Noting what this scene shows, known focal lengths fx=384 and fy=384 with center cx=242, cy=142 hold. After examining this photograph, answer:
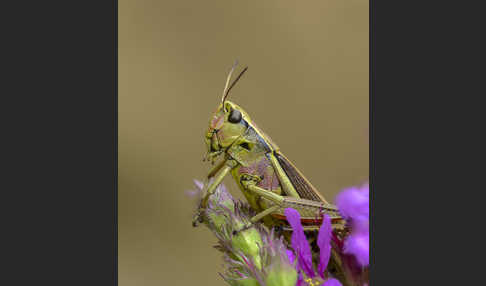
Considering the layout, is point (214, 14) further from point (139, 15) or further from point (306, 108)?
point (306, 108)

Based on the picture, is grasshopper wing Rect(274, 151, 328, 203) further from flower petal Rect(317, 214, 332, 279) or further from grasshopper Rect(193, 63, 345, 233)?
flower petal Rect(317, 214, 332, 279)

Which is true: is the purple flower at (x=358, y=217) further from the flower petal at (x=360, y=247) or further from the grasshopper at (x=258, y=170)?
the grasshopper at (x=258, y=170)

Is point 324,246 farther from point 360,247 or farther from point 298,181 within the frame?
point 298,181

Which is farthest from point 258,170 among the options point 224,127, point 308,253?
point 308,253

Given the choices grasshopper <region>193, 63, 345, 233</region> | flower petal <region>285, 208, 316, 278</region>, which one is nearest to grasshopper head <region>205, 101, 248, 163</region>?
grasshopper <region>193, 63, 345, 233</region>


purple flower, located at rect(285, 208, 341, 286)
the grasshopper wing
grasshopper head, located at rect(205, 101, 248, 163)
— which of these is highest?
grasshopper head, located at rect(205, 101, 248, 163)

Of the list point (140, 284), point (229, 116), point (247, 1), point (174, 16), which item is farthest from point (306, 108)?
point (140, 284)

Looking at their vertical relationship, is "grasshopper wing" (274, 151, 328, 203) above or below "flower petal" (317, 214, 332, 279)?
above
